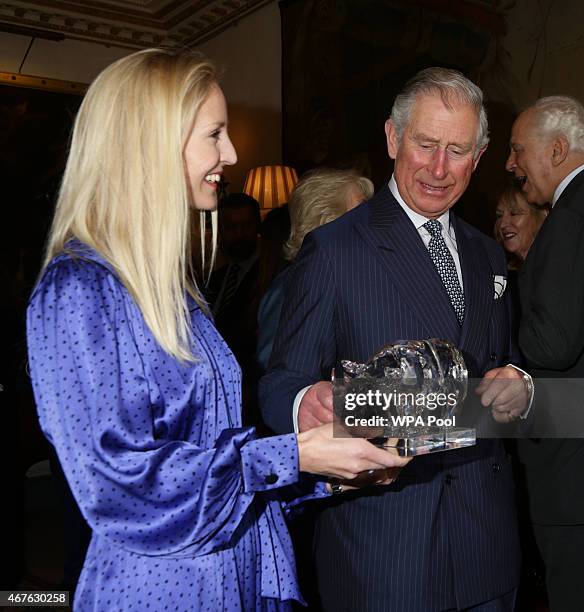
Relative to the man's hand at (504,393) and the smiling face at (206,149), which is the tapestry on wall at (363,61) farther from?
the smiling face at (206,149)

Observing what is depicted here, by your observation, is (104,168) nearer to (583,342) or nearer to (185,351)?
(185,351)

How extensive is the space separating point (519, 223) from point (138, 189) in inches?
123

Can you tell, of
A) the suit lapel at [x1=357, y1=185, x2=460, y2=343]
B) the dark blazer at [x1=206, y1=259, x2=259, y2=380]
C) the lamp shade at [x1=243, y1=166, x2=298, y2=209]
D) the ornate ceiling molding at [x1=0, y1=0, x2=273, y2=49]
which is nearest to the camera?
the suit lapel at [x1=357, y1=185, x2=460, y2=343]

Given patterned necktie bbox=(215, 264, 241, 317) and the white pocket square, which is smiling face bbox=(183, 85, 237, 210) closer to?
the white pocket square

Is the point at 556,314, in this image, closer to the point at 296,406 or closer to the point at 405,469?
the point at 405,469

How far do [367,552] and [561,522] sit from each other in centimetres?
117

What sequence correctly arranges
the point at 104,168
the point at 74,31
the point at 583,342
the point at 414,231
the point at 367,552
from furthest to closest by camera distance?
the point at 74,31, the point at 583,342, the point at 414,231, the point at 367,552, the point at 104,168

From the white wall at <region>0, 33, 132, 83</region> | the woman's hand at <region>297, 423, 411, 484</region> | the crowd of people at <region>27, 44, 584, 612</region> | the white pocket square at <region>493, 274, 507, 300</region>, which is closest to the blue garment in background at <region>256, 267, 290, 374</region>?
the crowd of people at <region>27, 44, 584, 612</region>

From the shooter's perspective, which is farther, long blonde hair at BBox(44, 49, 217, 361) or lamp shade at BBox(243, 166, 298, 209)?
lamp shade at BBox(243, 166, 298, 209)

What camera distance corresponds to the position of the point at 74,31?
9.05m

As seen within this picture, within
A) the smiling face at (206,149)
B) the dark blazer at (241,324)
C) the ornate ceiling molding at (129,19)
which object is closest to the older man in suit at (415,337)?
the smiling face at (206,149)

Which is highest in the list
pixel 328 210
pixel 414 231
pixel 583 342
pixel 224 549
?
pixel 328 210

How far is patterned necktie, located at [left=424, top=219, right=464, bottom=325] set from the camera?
2104mm

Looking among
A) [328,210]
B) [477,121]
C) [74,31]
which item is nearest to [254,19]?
[74,31]
